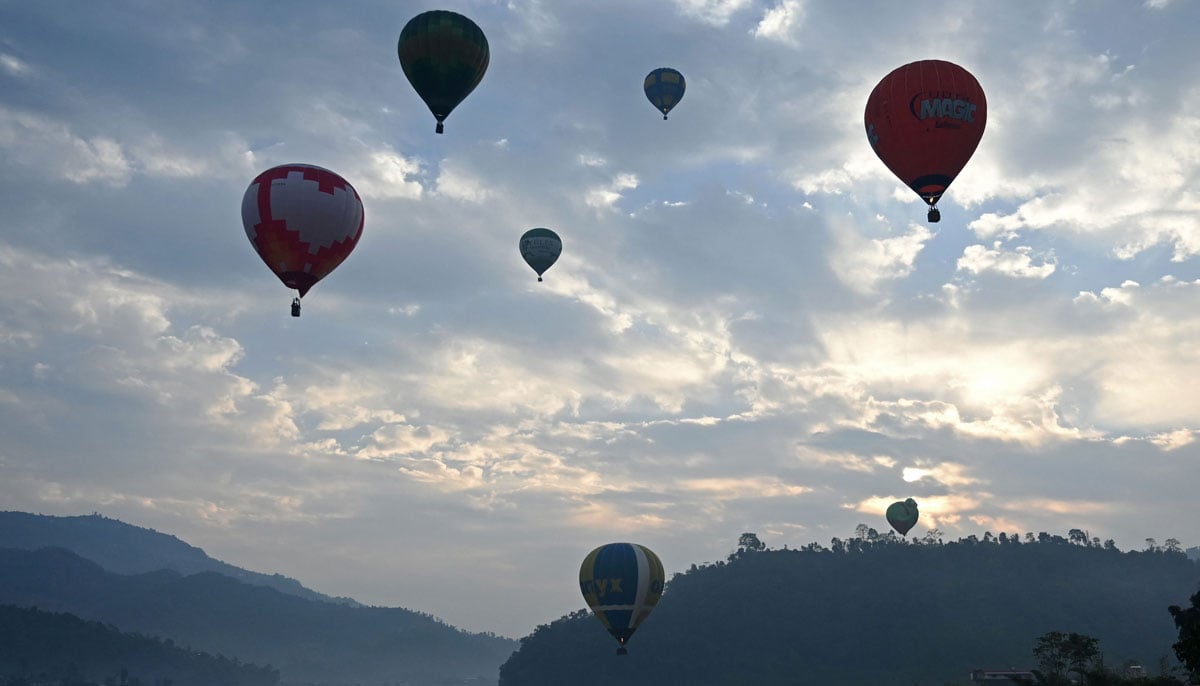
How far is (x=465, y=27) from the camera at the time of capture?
2467 inches

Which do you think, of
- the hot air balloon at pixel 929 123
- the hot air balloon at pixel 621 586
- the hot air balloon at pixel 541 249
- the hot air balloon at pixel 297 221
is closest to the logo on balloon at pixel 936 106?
the hot air balloon at pixel 929 123

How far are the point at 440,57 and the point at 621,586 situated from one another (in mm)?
38800

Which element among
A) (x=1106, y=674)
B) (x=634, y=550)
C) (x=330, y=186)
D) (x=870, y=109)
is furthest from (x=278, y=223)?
(x=1106, y=674)

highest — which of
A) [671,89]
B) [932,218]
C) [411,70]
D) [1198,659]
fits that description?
[671,89]

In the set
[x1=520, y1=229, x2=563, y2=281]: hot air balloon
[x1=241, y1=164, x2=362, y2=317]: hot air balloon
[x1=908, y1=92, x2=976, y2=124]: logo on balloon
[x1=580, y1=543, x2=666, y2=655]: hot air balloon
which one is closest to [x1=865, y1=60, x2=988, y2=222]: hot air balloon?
[x1=908, y1=92, x2=976, y2=124]: logo on balloon

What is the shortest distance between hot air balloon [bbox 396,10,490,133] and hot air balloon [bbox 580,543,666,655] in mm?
35417

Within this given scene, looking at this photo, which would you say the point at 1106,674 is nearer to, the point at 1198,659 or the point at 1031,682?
the point at 1031,682

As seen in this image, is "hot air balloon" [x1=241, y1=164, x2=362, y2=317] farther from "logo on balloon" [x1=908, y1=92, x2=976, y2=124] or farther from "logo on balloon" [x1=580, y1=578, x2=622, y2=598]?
"logo on balloon" [x1=580, y1=578, x2=622, y2=598]

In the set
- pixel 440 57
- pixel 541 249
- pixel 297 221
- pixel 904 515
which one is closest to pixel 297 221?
pixel 297 221

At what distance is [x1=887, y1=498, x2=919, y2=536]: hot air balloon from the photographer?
190500 millimetres

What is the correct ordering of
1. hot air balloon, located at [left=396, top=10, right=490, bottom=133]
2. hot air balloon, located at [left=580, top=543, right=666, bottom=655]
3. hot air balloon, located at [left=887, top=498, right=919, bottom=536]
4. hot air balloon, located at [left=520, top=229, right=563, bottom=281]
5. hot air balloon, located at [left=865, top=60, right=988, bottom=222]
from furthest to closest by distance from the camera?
hot air balloon, located at [left=887, top=498, right=919, bottom=536] → hot air balloon, located at [left=520, top=229, right=563, bottom=281] → hot air balloon, located at [left=580, top=543, right=666, bottom=655] → hot air balloon, located at [left=396, top=10, right=490, bottom=133] → hot air balloon, located at [left=865, top=60, right=988, bottom=222]

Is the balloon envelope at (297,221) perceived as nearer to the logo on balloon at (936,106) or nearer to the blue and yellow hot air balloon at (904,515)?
the logo on balloon at (936,106)

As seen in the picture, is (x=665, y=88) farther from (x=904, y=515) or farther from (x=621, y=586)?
(x=904, y=515)

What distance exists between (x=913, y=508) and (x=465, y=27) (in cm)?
14977
